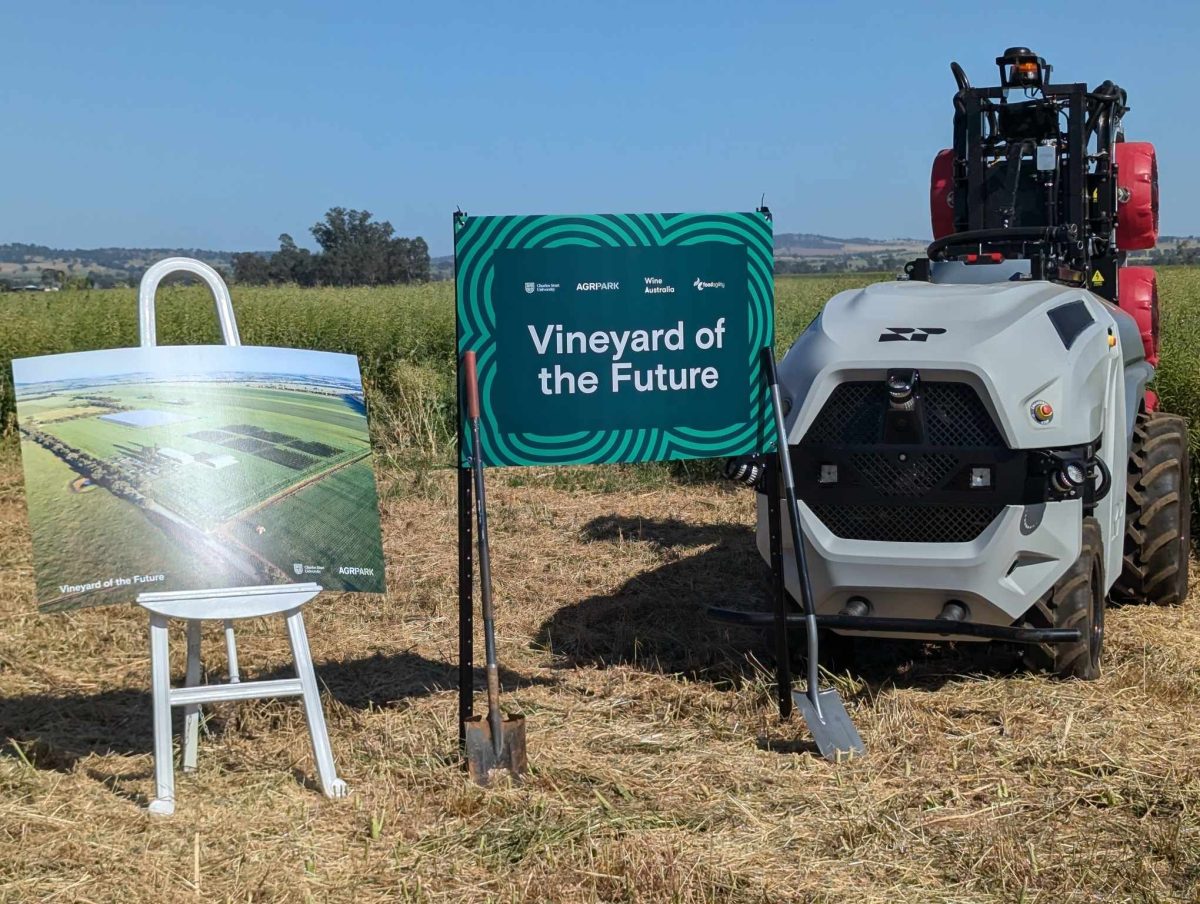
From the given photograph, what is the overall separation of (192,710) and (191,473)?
891mm

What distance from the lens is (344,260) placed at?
43.1 metres

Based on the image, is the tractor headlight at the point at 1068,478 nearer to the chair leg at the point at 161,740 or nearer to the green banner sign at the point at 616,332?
the green banner sign at the point at 616,332

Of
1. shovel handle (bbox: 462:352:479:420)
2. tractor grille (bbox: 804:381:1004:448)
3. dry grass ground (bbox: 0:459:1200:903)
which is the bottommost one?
dry grass ground (bbox: 0:459:1200:903)

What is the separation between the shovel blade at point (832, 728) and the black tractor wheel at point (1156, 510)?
99.6 inches

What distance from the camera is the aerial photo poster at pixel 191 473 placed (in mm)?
4852

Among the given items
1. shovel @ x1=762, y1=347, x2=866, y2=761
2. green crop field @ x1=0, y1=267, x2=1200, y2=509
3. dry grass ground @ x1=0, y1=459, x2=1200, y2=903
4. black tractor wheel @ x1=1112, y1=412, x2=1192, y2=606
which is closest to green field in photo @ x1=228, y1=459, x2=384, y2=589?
dry grass ground @ x1=0, y1=459, x2=1200, y2=903

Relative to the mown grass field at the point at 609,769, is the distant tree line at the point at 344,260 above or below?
above

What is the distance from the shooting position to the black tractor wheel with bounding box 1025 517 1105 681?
5900 millimetres

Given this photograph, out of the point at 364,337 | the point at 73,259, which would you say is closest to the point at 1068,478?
the point at 364,337

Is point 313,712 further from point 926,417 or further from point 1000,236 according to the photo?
point 1000,236

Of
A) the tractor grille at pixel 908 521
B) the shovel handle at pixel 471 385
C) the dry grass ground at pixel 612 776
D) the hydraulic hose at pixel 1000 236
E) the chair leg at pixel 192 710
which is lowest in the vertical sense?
the dry grass ground at pixel 612 776

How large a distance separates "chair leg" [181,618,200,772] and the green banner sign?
47.0 inches

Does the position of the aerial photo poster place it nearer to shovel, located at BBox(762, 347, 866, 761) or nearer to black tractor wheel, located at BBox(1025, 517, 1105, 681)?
shovel, located at BBox(762, 347, 866, 761)

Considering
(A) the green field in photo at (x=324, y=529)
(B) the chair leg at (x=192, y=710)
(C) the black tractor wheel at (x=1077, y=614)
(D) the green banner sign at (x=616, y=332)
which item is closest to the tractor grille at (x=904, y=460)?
(D) the green banner sign at (x=616, y=332)
